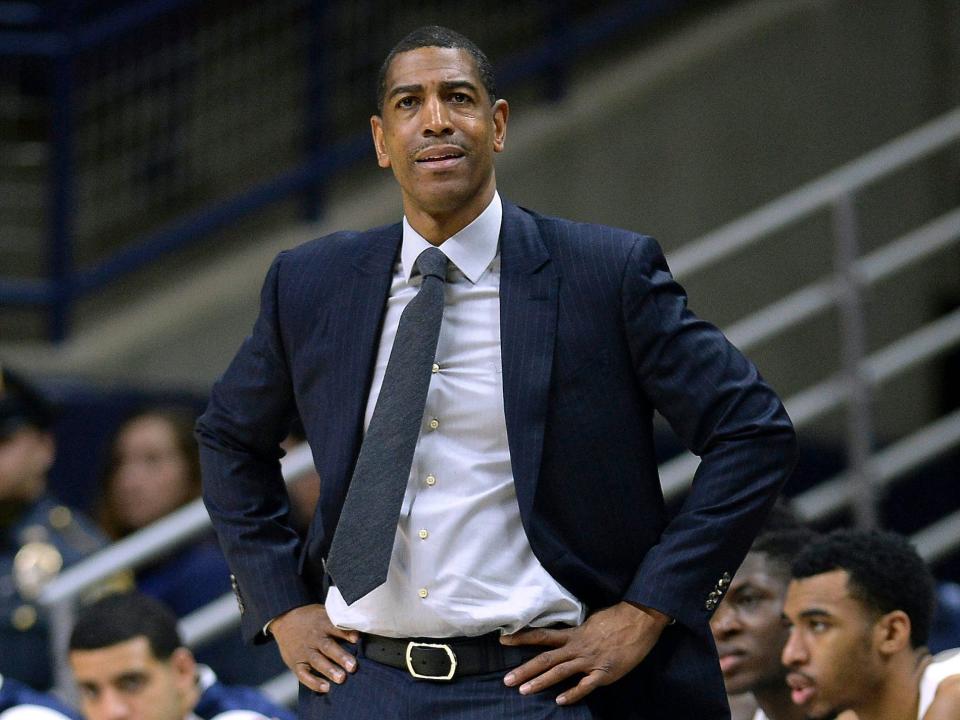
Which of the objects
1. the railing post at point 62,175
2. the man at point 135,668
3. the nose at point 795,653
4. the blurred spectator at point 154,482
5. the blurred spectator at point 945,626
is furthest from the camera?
the railing post at point 62,175

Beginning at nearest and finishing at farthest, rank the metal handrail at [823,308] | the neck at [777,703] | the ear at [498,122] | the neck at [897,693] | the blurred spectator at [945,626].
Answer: the ear at [498,122] < the neck at [897,693] < the neck at [777,703] < the blurred spectator at [945,626] < the metal handrail at [823,308]

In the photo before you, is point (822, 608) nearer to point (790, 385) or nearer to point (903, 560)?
point (903, 560)

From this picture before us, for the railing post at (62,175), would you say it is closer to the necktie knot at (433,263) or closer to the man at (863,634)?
the man at (863,634)

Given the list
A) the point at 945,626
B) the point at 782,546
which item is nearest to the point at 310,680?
the point at 782,546

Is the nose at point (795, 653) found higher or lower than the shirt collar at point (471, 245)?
lower

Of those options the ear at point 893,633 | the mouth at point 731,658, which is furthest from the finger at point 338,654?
the mouth at point 731,658

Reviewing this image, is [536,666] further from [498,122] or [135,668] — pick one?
[135,668]

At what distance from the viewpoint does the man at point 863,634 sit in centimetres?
367

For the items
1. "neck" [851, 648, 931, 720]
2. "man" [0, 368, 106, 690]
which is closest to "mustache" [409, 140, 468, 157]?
"neck" [851, 648, 931, 720]

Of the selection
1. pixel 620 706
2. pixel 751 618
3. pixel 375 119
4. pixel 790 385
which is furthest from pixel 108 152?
pixel 620 706

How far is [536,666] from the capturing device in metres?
2.65

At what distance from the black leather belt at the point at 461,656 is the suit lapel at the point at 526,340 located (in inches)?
8.3

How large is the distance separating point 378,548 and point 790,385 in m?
4.92

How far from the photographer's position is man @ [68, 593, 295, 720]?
428 cm
